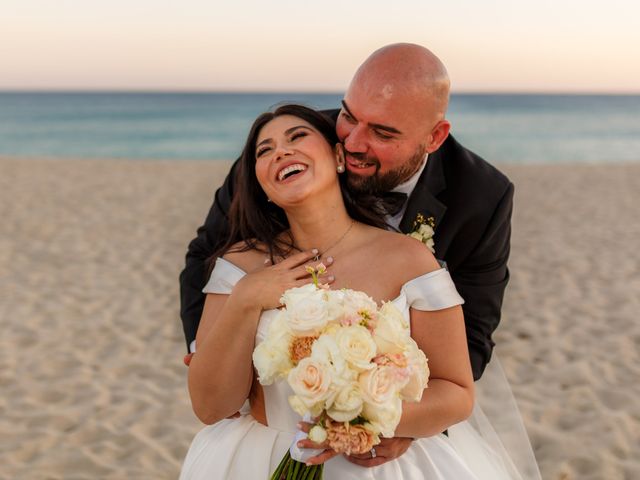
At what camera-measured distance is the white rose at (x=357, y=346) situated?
85.0 inches

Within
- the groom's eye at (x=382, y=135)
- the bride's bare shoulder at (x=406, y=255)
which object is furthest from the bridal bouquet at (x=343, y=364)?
the groom's eye at (x=382, y=135)

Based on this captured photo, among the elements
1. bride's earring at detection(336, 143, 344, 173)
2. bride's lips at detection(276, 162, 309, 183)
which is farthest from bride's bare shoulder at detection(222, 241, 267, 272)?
bride's earring at detection(336, 143, 344, 173)

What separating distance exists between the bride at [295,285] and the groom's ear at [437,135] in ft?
2.24

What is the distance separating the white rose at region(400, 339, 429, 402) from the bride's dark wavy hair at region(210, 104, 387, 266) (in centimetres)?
107

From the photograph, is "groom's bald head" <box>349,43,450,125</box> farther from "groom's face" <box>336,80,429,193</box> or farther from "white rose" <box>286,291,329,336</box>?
"white rose" <box>286,291,329,336</box>

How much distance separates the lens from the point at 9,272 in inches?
385

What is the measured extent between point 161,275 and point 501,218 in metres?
6.53

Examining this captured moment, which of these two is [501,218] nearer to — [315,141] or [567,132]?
[315,141]

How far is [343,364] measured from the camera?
85.1 inches

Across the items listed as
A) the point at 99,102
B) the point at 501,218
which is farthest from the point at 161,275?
the point at 99,102

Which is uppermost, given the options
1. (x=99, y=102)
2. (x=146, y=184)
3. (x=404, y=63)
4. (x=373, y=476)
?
(x=404, y=63)

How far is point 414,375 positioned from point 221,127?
5005 centimetres

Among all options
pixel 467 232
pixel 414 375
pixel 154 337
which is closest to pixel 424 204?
pixel 467 232

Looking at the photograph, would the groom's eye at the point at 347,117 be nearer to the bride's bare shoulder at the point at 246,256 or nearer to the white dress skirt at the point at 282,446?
the bride's bare shoulder at the point at 246,256
